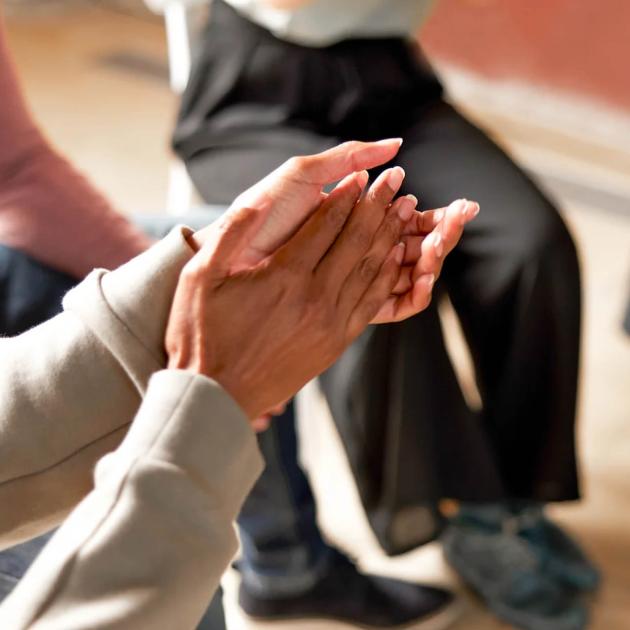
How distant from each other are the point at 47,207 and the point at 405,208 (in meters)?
0.36

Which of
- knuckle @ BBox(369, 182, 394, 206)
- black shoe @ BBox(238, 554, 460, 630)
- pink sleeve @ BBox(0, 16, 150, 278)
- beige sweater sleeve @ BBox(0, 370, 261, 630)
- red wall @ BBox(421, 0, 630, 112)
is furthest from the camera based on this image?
red wall @ BBox(421, 0, 630, 112)

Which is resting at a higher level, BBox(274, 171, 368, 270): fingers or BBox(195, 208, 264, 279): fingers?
BBox(195, 208, 264, 279): fingers

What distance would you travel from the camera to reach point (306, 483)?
1.15m

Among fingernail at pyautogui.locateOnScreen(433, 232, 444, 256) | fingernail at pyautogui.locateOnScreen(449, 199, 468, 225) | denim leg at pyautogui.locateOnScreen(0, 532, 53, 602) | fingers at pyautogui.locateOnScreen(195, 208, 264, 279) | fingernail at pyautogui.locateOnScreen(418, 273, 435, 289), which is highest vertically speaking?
fingers at pyautogui.locateOnScreen(195, 208, 264, 279)

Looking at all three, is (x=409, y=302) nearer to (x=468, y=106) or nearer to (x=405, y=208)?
(x=405, y=208)

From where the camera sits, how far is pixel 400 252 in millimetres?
771

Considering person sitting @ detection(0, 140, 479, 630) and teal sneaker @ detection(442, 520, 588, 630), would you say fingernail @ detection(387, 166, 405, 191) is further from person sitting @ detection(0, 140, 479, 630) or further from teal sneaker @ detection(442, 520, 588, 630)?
teal sneaker @ detection(442, 520, 588, 630)

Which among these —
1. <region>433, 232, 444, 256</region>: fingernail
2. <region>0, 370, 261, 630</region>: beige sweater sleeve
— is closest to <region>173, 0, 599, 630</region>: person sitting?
<region>433, 232, 444, 256</region>: fingernail

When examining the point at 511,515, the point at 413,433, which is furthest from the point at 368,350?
the point at 511,515

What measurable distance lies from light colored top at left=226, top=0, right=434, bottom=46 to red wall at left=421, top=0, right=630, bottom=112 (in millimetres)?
1283

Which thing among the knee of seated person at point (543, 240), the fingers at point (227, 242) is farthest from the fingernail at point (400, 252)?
the knee of seated person at point (543, 240)

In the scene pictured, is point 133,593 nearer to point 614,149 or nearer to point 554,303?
point 554,303

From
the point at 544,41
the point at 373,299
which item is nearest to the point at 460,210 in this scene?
the point at 373,299

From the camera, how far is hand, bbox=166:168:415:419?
63 cm
